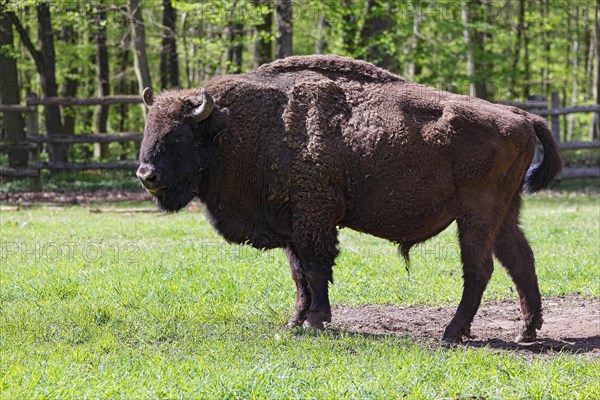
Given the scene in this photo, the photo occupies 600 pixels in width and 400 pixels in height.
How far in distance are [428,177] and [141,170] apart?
2.49 metres

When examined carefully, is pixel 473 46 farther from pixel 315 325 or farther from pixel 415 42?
pixel 315 325

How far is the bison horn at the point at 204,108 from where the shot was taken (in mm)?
7027

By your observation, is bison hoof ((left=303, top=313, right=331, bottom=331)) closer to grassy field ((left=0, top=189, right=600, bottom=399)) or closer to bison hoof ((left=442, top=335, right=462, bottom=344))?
grassy field ((left=0, top=189, right=600, bottom=399))

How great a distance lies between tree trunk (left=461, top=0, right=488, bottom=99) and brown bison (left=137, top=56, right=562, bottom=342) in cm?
1739

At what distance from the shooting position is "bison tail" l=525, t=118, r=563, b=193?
7473mm

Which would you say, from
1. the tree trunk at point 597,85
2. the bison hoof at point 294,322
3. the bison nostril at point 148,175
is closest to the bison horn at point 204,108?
the bison nostril at point 148,175

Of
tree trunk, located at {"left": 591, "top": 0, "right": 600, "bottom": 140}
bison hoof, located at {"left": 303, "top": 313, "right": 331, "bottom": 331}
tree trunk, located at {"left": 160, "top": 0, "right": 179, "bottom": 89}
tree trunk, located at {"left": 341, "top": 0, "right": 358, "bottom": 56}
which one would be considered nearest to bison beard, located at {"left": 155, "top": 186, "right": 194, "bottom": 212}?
bison hoof, located at {"left": 303, "top": 313, "right": 331, "bottom": 331}

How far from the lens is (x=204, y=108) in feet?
23.1

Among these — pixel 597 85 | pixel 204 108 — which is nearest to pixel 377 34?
pixel 597 85

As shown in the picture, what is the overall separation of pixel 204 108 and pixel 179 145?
1.30 ft

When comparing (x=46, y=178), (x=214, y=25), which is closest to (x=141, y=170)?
(x=46, y=178)

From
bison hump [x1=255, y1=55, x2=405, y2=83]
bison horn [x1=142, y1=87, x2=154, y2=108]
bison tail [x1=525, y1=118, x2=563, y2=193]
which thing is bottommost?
bison tail [x1=525, y1=118, x2=563, y2=193]

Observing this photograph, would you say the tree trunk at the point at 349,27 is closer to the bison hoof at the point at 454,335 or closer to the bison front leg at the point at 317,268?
the bison front leg at the point at 317,268

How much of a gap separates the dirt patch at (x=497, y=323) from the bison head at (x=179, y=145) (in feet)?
6.07
